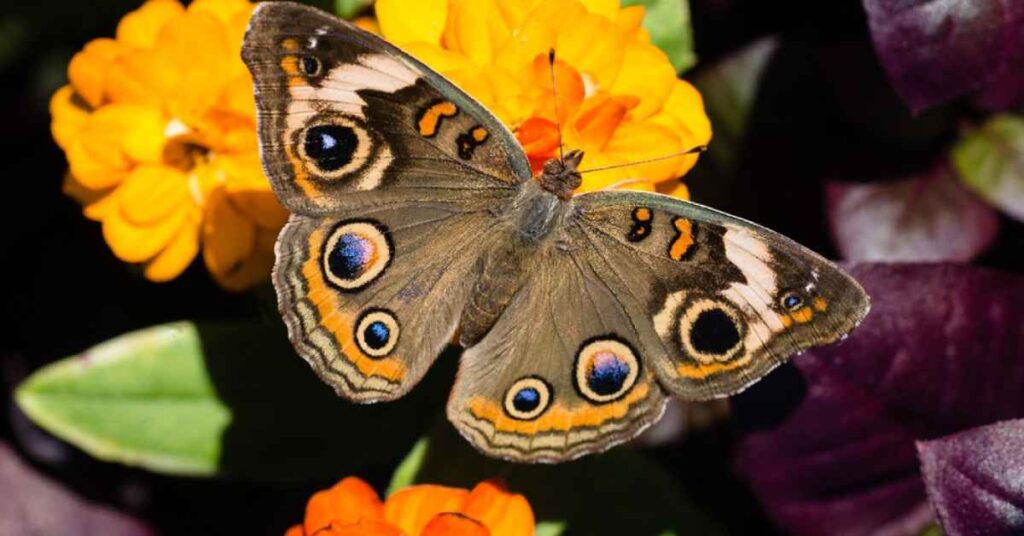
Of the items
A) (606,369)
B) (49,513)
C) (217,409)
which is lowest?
(49,513)

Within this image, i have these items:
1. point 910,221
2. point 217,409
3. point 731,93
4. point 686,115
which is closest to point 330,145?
point 686,115

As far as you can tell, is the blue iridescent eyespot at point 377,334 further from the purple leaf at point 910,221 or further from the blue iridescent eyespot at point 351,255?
the purple leaf at point 910,221

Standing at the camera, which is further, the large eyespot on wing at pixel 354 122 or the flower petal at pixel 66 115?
the flower petal at pixel 66 115

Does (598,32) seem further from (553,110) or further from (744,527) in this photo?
(744,527)

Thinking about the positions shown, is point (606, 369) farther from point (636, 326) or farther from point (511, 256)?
point (511, 256)

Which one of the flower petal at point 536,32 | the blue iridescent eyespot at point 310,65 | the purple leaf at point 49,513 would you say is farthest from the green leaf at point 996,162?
the purple leaf at point 49,513

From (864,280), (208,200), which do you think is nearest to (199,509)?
(208,200)
